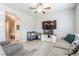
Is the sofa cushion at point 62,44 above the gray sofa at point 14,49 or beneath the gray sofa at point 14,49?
above

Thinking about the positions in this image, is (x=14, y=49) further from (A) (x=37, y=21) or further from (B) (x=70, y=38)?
(B) (x=70, y=38)

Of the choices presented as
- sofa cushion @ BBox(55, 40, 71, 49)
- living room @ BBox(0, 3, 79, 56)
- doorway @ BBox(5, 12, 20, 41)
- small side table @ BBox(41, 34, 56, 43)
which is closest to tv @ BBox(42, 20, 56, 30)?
living room @ BBox(0, 3, 79, 56)

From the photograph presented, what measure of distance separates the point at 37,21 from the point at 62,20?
434 mm

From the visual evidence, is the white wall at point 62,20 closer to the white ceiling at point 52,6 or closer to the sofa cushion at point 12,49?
the white ceiling at point 52,6

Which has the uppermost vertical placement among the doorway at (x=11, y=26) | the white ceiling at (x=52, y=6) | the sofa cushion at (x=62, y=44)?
the white ceiling at (x=52, y=6)

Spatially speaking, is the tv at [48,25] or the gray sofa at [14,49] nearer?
the gray sofa at [14,49]

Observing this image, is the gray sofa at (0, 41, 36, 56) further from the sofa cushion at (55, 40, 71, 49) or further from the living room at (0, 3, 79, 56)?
the sofa cushion at (55, 40, 71, 49)

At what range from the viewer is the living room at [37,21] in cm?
148

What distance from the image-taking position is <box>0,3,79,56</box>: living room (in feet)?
4.85

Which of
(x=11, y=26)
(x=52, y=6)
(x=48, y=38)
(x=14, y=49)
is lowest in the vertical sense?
(x=14, y=49)

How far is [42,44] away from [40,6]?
0.65 m

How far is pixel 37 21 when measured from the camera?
160 centimetres

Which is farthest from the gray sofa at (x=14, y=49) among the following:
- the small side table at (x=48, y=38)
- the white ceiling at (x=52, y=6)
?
the white ceiling at (x=52, y=6)

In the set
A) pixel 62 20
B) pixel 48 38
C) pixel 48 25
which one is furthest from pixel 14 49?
pixel 62 20
